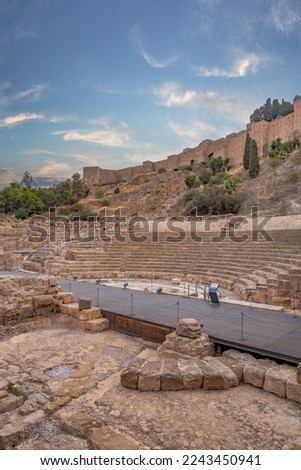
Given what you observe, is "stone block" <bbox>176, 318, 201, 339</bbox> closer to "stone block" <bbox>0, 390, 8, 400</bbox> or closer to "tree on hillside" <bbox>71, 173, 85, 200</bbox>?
"stone block" <bbox>0, 390, 8, 400</bbox>

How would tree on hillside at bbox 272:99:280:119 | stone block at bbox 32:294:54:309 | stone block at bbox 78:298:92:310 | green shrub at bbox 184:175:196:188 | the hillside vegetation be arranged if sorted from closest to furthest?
stone block at bbox 78:298:92:310
stone block at bbox 32:294:54:309
the hillside vegetation
green shrub at bbox 184:175:196:188
tree on hillside at bbox 272:99:280:119

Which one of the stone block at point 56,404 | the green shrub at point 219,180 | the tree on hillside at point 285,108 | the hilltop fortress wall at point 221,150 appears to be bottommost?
the stone block at point 56,404

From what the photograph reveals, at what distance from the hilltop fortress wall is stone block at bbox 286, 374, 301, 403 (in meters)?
47.6

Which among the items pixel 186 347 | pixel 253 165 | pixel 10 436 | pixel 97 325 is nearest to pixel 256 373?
pixel 186 347

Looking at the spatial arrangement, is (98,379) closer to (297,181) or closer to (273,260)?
(273,260)

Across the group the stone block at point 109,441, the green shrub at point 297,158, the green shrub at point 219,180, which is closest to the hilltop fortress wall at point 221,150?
the green shrub at point 219,180

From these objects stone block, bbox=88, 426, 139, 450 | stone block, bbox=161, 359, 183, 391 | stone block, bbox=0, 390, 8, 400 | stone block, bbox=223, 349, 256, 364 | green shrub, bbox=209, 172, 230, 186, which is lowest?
stone block, bbox=0, 390, 8, 400

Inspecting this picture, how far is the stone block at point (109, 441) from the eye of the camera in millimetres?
3594

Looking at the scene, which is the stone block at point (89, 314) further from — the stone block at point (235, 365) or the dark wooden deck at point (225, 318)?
the stone block at point (235, 365)

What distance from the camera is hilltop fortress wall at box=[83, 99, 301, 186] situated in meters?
48.4

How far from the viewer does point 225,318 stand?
25.6 ft

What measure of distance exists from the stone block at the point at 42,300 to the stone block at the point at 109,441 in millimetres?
5986

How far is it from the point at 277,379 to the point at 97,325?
187 inches

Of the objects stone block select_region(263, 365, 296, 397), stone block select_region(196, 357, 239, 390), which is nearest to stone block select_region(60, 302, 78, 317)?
stone block select_region(196, 357, 239, 390)
